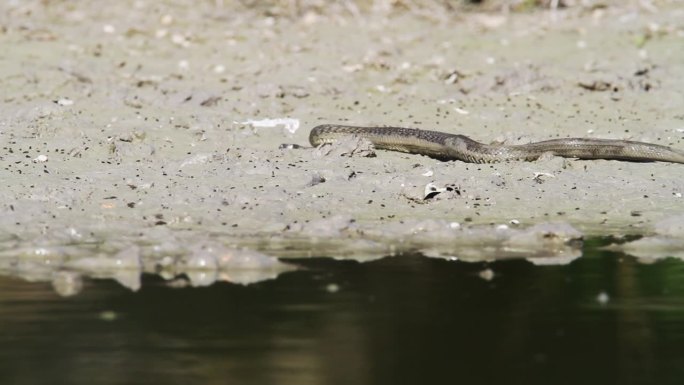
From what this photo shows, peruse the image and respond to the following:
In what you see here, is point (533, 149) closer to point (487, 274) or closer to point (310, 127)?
point (310, 127)

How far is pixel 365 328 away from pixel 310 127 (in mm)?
5301

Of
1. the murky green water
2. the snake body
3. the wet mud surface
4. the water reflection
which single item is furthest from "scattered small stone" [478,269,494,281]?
the snake body

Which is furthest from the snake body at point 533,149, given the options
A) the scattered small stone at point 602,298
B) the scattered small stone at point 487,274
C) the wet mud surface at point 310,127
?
the scattered small stone at point 602,298

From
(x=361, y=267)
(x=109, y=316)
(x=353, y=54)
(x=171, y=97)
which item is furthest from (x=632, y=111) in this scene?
(x=109, y=316)

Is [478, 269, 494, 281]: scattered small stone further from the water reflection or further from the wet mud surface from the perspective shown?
the water reflection

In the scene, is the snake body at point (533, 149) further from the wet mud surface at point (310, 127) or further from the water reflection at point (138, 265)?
the water reflection at point (138, 265)

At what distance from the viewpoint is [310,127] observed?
33.0 feet

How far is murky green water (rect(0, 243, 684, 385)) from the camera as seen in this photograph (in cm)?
424

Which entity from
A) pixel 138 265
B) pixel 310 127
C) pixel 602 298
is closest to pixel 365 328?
pixel 602 298

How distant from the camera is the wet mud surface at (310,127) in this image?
22.5 feet

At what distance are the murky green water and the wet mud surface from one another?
480 mm

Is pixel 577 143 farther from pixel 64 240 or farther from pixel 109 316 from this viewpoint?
pixel 109 316

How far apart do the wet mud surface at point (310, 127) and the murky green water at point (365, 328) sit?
0.48 m

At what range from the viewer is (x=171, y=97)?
10.6 m
